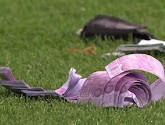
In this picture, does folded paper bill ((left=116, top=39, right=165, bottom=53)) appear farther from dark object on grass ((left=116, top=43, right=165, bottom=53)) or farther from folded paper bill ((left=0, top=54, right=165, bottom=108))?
folded paper bill ((left=0, top=54, right=165, bottom=108))

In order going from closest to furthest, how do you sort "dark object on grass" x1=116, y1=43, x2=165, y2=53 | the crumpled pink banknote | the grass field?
the grass field
the crumpled pink banknote
"dark object on grass" x1=116, y1=43, x2=165, y2=53

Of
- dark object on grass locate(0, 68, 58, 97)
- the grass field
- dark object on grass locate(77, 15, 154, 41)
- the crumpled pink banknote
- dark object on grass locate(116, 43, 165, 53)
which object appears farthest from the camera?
dark object on grass locate(77, 15, 154, 41)

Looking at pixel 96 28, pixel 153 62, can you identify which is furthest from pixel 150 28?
pixel 153 62

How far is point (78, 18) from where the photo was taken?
8773mm

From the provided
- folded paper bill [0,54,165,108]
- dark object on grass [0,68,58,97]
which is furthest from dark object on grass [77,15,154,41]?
dark object on grass [0,68,58,97]

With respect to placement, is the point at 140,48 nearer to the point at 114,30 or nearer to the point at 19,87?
the point at 114,30

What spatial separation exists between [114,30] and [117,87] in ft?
9.86

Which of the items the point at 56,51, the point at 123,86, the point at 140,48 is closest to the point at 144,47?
the point at 140,48

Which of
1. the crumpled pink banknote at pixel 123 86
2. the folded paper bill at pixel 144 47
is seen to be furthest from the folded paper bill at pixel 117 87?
the folded paper bill at pixel 144 47

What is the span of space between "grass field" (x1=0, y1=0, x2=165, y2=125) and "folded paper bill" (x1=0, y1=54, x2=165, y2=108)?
91mm

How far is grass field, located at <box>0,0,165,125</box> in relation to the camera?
13.9ft

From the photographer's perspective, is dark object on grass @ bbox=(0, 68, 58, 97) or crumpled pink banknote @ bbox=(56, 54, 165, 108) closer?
crumpled pink banknote @ bbox=(56, 54, 165, 108)

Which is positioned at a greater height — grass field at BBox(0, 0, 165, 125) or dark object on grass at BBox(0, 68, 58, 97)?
dark object on grass at BBox(0, 68, 58, 97)

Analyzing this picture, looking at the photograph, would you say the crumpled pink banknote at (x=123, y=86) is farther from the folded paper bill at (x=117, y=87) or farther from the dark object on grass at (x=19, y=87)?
the dark object on grass at (x=19, y=87)
